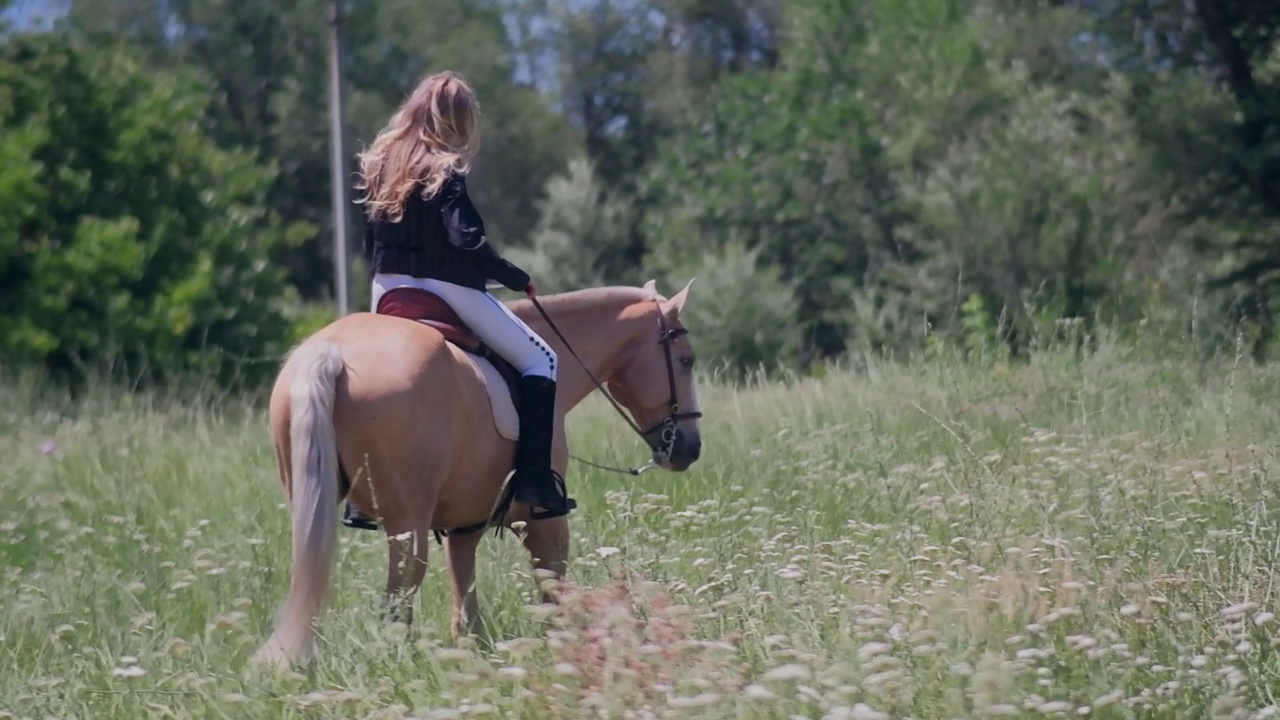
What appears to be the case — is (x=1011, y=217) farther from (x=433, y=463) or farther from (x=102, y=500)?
(x=433, y=463)

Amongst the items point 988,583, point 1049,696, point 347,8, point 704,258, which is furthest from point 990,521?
point 347,8

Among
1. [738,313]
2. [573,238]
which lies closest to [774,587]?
[738,313]

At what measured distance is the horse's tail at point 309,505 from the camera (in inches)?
184

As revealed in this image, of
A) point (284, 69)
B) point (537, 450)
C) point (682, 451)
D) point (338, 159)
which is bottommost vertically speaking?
point (682, 451)

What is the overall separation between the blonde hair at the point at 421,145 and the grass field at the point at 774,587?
1.48 meters

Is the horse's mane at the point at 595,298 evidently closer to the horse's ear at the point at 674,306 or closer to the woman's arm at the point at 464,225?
the horse's ear at the point at 674,306

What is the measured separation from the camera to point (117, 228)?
17.8 meters

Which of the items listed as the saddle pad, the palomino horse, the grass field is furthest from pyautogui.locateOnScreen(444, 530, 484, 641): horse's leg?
the saddle pad

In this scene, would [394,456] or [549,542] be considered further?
[549,542]

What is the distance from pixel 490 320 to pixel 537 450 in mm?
527

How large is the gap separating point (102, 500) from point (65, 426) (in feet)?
8.79

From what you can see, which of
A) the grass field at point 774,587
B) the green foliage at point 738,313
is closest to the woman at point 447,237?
the grass field at point 774,587

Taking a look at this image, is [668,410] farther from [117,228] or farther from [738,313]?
[738,313]

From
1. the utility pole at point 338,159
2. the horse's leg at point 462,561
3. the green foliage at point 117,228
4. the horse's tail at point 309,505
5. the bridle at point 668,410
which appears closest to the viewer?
the horse's tail at point 309,505
